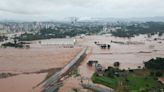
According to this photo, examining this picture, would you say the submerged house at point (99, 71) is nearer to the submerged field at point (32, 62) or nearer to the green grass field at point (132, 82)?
the green grass field at point (132, 82)

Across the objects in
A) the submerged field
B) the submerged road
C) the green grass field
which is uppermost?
the green grass field

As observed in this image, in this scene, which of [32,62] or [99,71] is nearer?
→ [99,71]

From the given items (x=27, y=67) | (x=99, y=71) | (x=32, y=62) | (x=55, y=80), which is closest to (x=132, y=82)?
(x=99, y=71)

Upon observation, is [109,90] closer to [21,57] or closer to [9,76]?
[9,76]

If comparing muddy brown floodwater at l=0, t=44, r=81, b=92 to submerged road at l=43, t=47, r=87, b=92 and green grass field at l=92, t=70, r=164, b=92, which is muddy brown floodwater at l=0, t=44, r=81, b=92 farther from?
green grass field at l=92, t=70, r=164, b=92

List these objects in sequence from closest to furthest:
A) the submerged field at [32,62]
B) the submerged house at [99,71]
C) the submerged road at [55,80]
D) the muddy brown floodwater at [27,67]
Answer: the submerged road at [55,80], the muddy brown floodwater at [27,67], the submerged house at [99,71], the submerged field at [32,62]

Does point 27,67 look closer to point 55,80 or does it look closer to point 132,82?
point 55,80

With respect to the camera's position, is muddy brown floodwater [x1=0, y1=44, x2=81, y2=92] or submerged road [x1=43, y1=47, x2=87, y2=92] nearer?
submerged road [x1=43, y1=47, x2=87, y2=92]

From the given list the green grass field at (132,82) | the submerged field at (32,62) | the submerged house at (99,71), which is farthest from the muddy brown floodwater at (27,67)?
the green grass field at (132,82)

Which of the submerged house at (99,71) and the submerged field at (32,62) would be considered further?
the submerged field at (32,62)

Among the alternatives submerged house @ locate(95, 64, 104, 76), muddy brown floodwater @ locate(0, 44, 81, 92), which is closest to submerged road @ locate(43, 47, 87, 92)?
muddy brown floodwater @ locate(0, 44, 81, 92)

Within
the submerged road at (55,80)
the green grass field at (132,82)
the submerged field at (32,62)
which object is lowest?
the submerged field at (32,62)

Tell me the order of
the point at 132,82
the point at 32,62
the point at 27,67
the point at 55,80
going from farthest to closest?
the point at 32,62 → the point at 27,67 → the point at 55,80 → the point at 132,82
